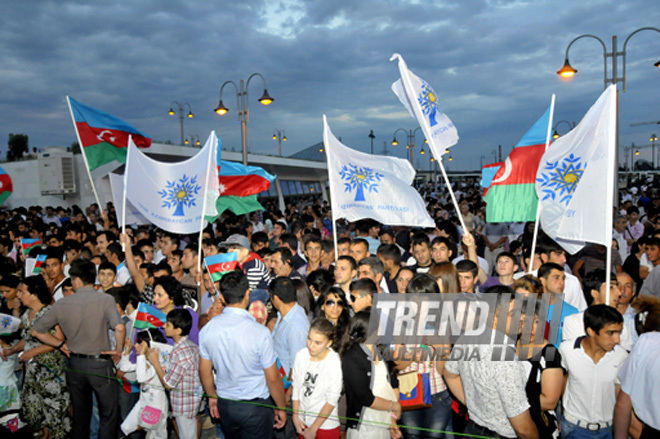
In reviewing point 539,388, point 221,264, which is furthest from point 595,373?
point 221,264

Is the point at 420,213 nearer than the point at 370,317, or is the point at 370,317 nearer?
the point at 370,317

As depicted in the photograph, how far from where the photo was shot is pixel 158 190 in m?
8.33

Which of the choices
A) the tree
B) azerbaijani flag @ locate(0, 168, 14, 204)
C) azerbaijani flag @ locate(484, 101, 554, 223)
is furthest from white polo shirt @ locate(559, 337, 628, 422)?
the tree

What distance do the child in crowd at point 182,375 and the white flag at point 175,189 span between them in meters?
3.18

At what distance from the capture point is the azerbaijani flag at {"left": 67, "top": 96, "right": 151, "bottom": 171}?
9117mm

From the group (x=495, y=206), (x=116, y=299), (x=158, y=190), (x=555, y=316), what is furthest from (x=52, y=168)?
(x=555, y=316)

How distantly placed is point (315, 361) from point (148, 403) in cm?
217

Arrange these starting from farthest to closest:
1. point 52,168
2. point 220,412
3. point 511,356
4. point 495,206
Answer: point 52,168 → point 495,206 → point 220,412 → point 511,356

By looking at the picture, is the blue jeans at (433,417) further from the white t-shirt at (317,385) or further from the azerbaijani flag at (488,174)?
the azerbaijani flag at (488,174)

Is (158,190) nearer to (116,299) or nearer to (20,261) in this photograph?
(116,299)

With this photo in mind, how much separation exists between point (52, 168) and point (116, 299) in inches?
786

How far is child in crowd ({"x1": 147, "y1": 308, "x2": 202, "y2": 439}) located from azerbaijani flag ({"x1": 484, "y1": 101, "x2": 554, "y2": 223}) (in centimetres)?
459

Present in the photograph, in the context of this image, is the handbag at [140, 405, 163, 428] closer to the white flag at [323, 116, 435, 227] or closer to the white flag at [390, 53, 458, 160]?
the white flag at [323, 116, 435, 227]

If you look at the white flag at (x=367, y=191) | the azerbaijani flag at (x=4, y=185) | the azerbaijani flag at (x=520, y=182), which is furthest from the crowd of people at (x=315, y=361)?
the azerbaijani flag at (x=4, y=185)
